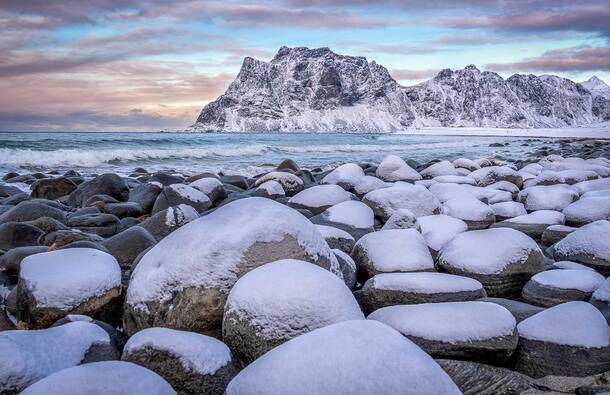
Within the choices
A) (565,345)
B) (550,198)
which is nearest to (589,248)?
(565,345)

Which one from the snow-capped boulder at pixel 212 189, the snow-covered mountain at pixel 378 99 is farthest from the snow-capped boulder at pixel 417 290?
the snow-covered mountain at pixel 378 99

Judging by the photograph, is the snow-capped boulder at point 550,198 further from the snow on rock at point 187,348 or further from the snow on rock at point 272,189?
the snow on rock at point 187,348

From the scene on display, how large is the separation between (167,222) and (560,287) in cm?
321

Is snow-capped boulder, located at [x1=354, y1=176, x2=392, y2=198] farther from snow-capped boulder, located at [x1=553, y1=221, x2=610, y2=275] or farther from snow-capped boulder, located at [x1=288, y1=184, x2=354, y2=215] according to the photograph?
snow-capped boulder, located at [x1=553, y1=221, x2=610, y2=275]

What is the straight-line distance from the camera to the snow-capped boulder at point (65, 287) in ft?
8.73

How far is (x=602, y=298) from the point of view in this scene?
2861 millimetres

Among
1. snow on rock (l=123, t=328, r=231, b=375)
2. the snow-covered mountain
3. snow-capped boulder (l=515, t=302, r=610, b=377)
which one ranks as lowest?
snow-capped boulder (l=515, t=302, r=610, b=377)

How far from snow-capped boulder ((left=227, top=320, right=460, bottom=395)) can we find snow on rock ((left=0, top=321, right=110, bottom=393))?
81 cm

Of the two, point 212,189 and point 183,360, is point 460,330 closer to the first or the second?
Result: point 183,360

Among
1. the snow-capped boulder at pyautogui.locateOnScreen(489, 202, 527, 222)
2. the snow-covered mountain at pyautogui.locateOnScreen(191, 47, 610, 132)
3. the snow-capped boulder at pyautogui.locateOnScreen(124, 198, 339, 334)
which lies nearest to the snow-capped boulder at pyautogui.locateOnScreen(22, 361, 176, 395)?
the snow-capped boulder at pyautogui.locateOnScreen(124, 198, 339, 334)

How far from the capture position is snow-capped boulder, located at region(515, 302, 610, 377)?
2336mm

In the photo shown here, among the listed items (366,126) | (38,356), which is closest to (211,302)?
(38,356)

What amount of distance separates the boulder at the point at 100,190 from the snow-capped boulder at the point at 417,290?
5.09 metres

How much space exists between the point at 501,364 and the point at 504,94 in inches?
6909
